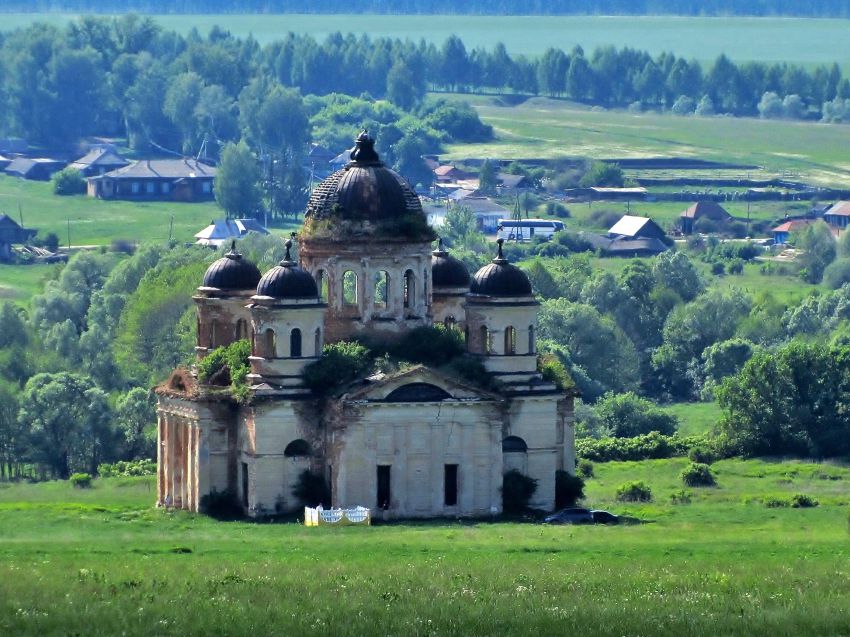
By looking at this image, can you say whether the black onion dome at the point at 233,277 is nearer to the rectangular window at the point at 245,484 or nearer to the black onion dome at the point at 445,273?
the black onion dome at the point at 445,273

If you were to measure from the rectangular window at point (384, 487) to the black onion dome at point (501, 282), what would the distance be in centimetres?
526

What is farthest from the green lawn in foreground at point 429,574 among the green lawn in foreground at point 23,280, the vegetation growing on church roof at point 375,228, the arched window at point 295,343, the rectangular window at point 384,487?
the green lawn in foreground at point 23,280

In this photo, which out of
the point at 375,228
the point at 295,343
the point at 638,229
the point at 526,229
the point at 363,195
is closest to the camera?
the point at 295,343

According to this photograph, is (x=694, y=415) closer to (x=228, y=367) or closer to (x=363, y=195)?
(x=363, y=195)

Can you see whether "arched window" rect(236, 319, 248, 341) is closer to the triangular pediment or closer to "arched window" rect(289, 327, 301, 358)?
"arched window" rect(289, 327, 301, 358)

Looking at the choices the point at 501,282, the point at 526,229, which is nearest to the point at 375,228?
the point at 501,282

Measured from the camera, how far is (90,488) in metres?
92.9

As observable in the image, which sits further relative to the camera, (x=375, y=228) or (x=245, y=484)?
(x=375, y=228)

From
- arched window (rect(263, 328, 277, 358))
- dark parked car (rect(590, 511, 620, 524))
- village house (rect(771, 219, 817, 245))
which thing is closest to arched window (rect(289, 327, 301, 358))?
arched window (rect(263, 328, 277, 358))

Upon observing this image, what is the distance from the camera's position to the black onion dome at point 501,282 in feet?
279

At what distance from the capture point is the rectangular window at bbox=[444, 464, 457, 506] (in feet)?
274

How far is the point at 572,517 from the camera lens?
8219 centimetres

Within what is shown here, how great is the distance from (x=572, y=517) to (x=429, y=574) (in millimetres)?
13742

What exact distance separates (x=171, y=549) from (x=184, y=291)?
170 feet
